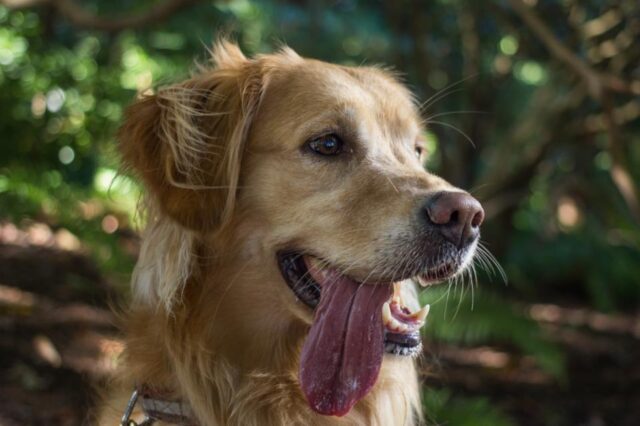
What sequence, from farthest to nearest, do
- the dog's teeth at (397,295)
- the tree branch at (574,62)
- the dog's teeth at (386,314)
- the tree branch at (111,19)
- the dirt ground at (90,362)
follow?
1. the tree branch at (111,19)
2. the dirt ground at (90,362)
3. the tree branch at (574,62)
4. the dog's teeth at (397,295)
5. the dog's teeth at (386,314)

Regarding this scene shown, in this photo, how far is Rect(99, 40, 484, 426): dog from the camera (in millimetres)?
2990

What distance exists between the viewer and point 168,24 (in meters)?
7.12

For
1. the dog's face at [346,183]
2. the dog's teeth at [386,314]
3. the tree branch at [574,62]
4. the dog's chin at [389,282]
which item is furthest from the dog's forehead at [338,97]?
the tree branch at [574,62]

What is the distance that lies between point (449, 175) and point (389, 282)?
4.70 meters

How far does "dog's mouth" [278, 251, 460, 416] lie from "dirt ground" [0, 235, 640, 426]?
1888mm

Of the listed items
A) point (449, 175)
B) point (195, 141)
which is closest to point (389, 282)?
point (195, 141)

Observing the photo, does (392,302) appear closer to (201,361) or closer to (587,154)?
(201,361)

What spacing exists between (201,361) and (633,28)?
15.2ft

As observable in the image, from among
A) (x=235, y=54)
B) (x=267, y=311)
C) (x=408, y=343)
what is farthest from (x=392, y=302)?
(x=235, y=54)

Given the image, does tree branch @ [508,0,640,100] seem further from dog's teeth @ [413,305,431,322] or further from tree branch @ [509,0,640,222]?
dog's teeth @ [413,305,431,322]

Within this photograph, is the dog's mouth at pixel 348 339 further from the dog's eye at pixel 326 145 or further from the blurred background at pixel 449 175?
the blurred background at pixel 449 175

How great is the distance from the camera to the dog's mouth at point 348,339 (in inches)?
117

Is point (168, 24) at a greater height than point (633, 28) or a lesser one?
lesser

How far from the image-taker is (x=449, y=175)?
762 cm
